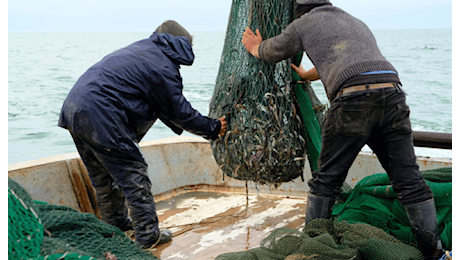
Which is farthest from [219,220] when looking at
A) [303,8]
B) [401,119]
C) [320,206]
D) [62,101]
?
[62,101]

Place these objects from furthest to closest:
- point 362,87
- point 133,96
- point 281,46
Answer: point 133,96
point 281,46
point 362,87

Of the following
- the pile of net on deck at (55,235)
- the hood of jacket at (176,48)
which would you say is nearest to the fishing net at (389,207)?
the hood of jacket at (176,48)

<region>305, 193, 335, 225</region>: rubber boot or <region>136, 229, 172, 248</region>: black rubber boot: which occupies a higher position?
<region>305, 193, 335, 225</region>: rubber boot

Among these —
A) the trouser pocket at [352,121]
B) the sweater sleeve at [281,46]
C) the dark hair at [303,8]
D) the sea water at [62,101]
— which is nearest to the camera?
the trouser pocket at [352,121]

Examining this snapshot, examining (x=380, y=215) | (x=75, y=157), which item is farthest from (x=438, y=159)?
(x=75, y=157)

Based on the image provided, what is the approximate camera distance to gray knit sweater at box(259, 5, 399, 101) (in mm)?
2365

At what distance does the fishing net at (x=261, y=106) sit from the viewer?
8.55 ft

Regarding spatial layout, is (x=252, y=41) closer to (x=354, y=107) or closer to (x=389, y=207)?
(x=354, y=107)

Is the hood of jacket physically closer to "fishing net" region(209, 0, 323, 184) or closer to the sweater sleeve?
"fishing net" region(209, 0, 323, 184)

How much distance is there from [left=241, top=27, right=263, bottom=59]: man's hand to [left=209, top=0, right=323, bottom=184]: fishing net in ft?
0.19

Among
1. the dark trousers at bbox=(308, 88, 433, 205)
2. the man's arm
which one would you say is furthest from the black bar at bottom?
the man's arm

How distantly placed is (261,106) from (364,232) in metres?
0.96

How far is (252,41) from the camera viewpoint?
101 inches

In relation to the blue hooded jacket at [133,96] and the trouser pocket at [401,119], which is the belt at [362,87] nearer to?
the trouser pocket at [401,119]
